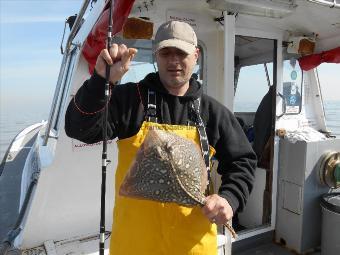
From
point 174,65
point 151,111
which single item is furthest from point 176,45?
point 151,111

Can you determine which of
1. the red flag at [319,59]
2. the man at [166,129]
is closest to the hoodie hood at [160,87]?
the man at [166,129]

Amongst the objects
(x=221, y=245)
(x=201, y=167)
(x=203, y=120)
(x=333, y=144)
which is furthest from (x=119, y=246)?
(x=333, y=144)

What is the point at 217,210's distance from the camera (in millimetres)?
1665

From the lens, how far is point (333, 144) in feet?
15.5

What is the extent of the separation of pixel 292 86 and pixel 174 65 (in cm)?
383

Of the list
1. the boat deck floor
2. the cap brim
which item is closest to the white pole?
the cap brim

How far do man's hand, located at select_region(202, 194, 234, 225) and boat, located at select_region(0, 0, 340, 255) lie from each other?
1554 millimetres

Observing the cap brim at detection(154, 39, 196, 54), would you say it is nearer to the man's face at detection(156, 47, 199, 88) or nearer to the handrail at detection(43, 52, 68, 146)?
the man's face at detection(156, 47, 199, 88)

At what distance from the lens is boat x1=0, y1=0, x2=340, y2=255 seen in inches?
133

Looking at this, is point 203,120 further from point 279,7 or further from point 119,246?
point 279,7

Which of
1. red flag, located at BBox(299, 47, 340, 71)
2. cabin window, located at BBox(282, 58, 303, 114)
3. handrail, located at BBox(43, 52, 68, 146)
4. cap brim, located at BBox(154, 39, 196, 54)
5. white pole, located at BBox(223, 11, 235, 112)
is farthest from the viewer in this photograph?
cabin window, located at BBox(282, 58, 303, 114)

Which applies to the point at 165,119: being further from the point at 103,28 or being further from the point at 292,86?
the point at 292,86

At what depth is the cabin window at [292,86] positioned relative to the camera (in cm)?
505

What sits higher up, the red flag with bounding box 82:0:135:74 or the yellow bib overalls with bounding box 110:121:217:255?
the red flag with bounding box 82:0:135:74
